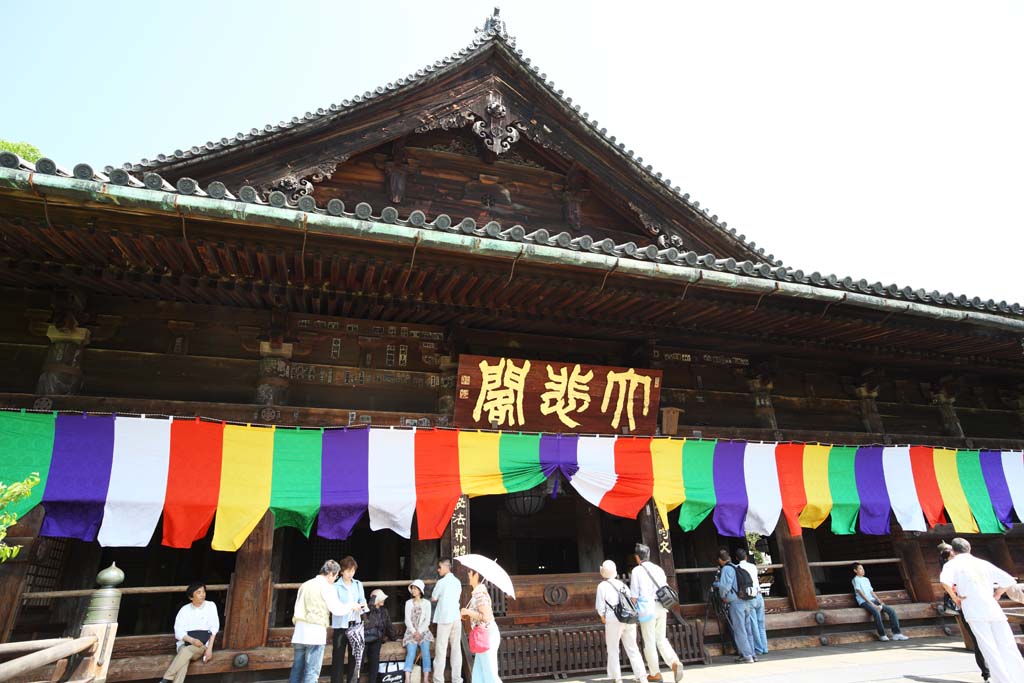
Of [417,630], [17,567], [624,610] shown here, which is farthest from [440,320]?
[17,567]

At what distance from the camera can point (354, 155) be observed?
873cm

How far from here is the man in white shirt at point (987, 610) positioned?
558 centimetres

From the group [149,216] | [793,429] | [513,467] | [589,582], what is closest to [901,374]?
[793,429]

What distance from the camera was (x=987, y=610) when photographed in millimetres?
5734

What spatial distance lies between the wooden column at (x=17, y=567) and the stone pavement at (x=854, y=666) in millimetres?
5725

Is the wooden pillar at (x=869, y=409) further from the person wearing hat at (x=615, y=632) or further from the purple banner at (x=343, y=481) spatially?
the purple banner at (x=343, y=481)

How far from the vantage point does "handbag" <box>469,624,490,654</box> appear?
227 inches

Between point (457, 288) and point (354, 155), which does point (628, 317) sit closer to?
point (457, 288)

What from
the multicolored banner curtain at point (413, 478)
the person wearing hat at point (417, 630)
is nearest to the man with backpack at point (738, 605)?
the multicolored banner curtain at point (413, 478)

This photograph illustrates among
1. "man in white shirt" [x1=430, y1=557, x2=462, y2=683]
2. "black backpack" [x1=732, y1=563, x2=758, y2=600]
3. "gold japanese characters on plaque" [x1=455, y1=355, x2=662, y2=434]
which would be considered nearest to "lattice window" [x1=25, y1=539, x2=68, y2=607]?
"man in white shirt" [x1=430, y1=557, x2=462, y2=683]

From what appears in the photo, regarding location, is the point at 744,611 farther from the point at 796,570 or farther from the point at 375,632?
the point at 375,632

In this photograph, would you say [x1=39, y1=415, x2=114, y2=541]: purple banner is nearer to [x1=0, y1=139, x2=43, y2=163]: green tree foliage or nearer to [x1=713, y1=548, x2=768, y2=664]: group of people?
[x1=713, y1=548, x2=768, y2=664]: group of people

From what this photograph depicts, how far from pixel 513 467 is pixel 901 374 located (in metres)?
7.80

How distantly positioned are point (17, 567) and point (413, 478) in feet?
12.9
